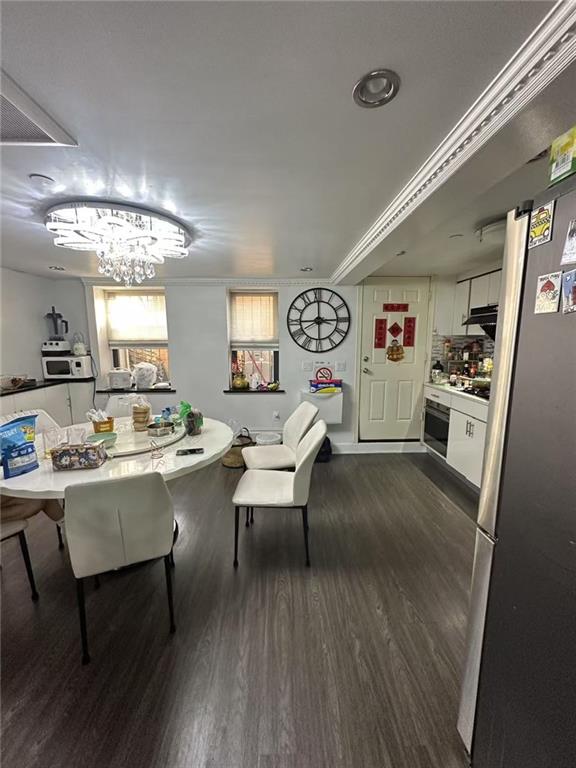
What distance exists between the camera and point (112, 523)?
4.34 ft

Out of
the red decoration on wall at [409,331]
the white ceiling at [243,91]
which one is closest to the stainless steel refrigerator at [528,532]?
the white ceiling at [243,91]

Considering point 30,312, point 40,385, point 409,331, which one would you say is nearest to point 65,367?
point 40,385

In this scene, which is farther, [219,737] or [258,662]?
[258,662]

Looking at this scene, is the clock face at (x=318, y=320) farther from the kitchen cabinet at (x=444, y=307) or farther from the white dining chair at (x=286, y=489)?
the white dining chair at (x=286, y=489)

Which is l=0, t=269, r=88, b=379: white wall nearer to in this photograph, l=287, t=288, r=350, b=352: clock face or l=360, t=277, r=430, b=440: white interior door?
l=287, t=288, r=350, b=352: clock face

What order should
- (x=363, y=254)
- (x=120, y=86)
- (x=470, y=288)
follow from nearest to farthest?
(x=120, y=86) → (x=363, y=254) → (x=470, y=288)

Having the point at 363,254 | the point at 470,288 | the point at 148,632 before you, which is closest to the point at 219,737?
the point at 148,632

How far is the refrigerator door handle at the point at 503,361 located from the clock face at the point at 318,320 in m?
2.98

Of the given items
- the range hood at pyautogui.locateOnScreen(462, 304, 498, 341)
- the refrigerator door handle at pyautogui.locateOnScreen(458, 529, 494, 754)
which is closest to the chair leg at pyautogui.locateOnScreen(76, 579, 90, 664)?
the refrigerator door handle at pyautogui.locateOnScreen(458, 529, 494, 754)

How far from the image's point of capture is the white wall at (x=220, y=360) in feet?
12.6

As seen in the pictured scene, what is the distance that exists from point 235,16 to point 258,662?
2.24 metres

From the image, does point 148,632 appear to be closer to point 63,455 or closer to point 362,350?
point 63,455

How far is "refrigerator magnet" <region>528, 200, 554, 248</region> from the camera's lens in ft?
2.39

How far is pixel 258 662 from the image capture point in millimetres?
1350
